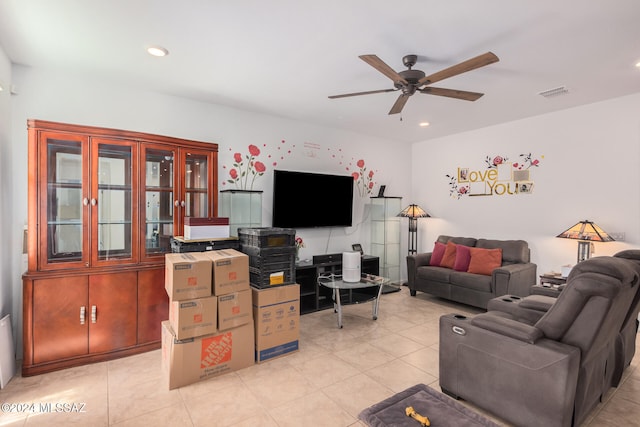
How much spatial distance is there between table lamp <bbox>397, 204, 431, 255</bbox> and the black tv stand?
5.47ft

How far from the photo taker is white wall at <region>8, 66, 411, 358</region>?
9.33 ft

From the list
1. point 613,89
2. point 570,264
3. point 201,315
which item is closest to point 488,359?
point 201,315

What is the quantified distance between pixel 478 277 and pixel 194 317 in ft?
11.4

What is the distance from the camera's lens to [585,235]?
357 centimetres

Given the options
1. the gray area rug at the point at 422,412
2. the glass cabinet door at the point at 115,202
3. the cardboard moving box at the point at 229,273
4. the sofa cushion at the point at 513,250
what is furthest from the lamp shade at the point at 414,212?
the glass cabinet door at the point at 115,202

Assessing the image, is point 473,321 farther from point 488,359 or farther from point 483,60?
point 483,60

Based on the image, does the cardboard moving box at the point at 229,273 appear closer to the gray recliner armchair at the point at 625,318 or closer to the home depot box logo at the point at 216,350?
the home depot box logo at the point at 216,350

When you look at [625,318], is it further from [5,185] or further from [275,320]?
[5,185]

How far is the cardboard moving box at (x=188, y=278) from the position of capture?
8.01 ft

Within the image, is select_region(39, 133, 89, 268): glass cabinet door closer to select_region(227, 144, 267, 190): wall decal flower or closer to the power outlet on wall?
select_region(227, 144, 267, 190): wall decal flower

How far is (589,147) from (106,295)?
18.0ft

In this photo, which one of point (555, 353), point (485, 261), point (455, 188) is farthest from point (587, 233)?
point (555, 353)

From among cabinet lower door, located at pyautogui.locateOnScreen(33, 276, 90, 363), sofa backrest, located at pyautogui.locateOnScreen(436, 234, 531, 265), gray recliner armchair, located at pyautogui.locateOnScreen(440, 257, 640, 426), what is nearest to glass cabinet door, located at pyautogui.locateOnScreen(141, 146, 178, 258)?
cabinet lower door, located at pyautogui.locateOnScreen(33, 276, 90, 363)

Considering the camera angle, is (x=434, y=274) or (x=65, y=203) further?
(x=434, y=274)
